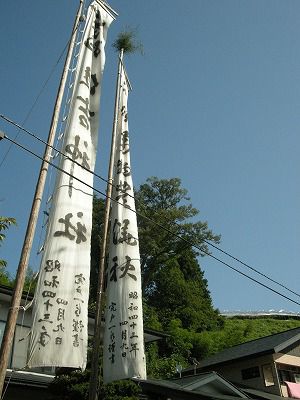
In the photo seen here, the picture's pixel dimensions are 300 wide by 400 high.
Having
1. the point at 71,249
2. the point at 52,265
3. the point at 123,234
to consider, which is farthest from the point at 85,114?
the point at 52,265

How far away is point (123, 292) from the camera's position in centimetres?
948

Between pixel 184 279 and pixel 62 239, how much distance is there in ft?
141

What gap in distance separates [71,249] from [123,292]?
2190mm

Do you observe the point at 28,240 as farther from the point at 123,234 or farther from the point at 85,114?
the point at 85,114

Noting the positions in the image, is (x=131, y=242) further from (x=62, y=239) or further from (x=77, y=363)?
(x=77, y=363)

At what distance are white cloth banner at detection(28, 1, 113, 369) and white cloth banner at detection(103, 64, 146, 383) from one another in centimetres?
164

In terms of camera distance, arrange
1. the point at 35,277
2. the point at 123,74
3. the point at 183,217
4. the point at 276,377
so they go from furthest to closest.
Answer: the point at 183,217 → the point at 276,377 → the point at 123,74 → the point at 35,277

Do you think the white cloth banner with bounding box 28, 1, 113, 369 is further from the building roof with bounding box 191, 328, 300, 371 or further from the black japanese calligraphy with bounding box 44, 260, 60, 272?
the building roof with bounding box 191, 328, 300, 371

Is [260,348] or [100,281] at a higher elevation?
[260,348]

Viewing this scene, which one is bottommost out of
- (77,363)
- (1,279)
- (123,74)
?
(77,363)

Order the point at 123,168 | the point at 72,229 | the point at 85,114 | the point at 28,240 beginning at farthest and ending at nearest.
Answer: the point at 123,168
the point at 85,114
the point at 72,229
the point at 28,240

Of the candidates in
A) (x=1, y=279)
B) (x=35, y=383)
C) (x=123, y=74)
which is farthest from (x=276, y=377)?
(x=1, y=279)

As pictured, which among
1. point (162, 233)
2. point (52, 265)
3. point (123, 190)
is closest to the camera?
point (52, 265)

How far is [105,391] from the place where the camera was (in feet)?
42.1
